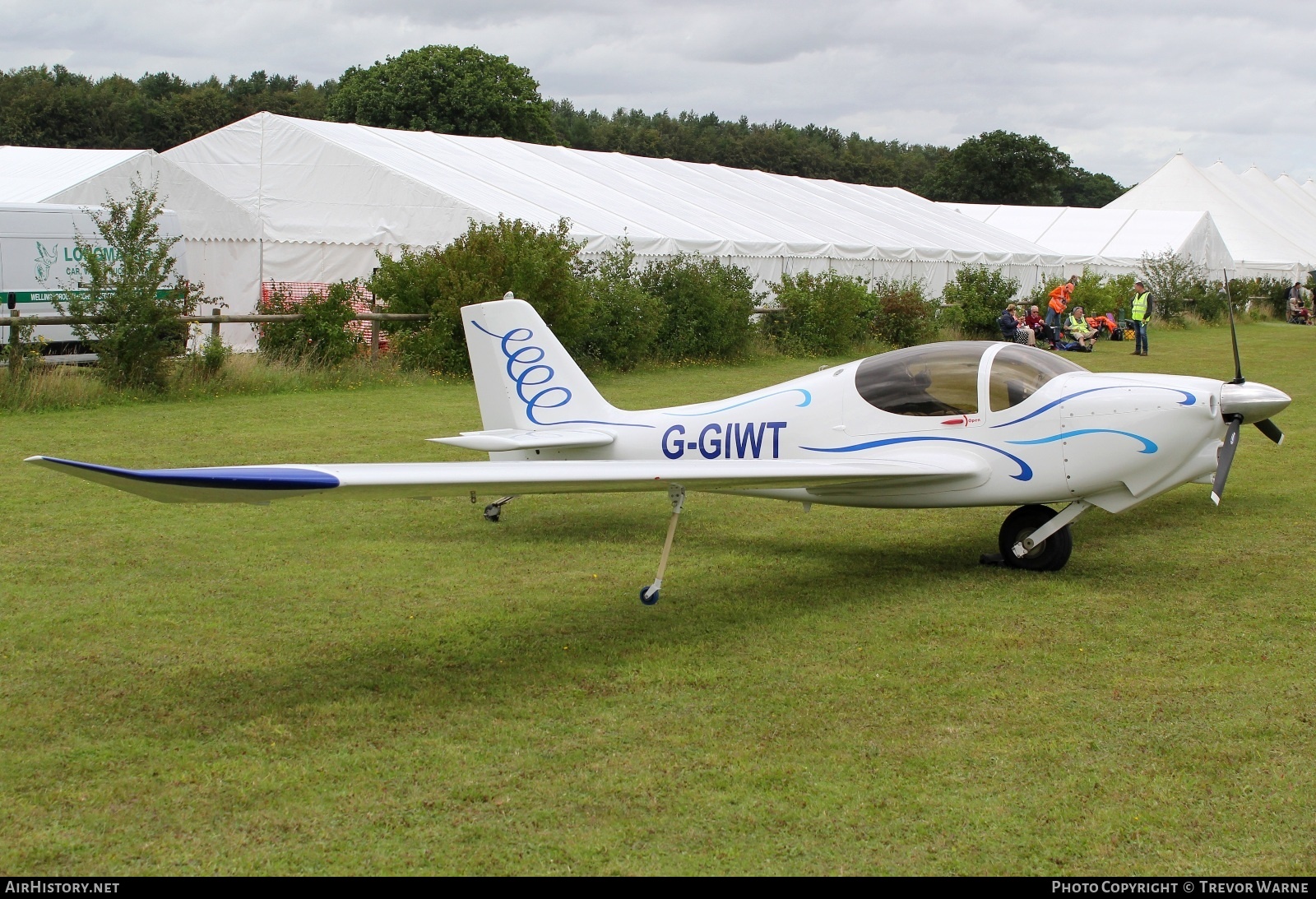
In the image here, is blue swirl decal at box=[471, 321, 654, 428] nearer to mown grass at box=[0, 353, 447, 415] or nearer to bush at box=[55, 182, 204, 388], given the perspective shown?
bush at box=[55, 182, 204, 388]

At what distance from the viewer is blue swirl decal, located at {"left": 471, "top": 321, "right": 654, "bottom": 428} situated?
912cm

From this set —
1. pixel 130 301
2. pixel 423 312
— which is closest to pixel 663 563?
pixel 130 301

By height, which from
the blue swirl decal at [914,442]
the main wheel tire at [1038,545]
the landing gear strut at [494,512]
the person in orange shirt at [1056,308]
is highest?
the person in orange shirt at [1056,308]

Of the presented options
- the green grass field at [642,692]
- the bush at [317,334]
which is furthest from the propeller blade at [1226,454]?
the bush at [317,334]

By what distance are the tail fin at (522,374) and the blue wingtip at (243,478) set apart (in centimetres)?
398

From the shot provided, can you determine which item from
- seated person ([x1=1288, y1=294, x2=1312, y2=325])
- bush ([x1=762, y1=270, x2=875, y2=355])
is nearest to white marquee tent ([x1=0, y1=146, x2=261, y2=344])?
bush ([x1=762, y1=270, x2=875, y2=355])

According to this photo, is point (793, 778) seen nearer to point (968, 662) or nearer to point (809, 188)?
point (968, 662)

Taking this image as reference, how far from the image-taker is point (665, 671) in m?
5.89

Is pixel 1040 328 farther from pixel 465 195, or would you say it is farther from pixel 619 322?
pixel 465 195

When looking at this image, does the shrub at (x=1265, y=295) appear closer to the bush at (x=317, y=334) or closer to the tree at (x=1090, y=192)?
the bush at (x=317, y=334)

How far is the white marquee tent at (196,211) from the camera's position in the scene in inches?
870

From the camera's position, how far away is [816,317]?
84.8 feet

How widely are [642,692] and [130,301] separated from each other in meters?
12.8

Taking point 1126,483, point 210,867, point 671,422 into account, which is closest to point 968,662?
point 1126,483
